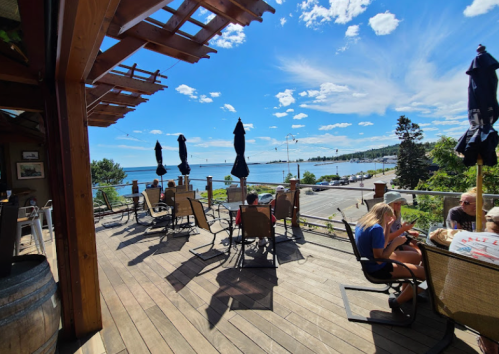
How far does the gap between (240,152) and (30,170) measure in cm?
558

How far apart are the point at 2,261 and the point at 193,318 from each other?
1.41m

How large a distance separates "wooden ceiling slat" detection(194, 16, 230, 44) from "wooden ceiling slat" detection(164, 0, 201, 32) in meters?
0.36

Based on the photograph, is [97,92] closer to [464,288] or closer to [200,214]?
[200,214]

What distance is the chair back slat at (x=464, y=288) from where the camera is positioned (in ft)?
3.51

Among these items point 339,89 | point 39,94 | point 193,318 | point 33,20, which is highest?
point 339,89

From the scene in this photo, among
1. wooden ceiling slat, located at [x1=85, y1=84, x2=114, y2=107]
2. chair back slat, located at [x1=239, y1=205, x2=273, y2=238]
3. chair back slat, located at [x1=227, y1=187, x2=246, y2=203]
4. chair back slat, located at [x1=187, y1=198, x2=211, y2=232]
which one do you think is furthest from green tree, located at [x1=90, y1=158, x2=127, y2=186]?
chair back slat, located at [x1=239, y1=205, x2=273, y2=238]

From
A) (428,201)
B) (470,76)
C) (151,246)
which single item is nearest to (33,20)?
(151,246)

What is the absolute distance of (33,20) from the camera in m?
1.45

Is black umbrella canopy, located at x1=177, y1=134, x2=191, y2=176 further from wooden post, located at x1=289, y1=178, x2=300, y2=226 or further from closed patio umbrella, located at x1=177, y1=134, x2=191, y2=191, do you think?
wooden post, located at x1=289, y1=178, x2=300, y2=226

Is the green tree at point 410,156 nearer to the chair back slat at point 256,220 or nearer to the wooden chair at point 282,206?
the wooden chair at point 282,206

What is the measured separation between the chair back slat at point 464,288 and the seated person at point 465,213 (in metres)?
1.52

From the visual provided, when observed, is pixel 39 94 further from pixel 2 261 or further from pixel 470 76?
pixel 470 76

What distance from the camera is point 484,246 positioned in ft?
4.36

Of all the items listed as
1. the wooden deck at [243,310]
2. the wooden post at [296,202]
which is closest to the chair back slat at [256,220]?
the wooden deck at [243,310]
